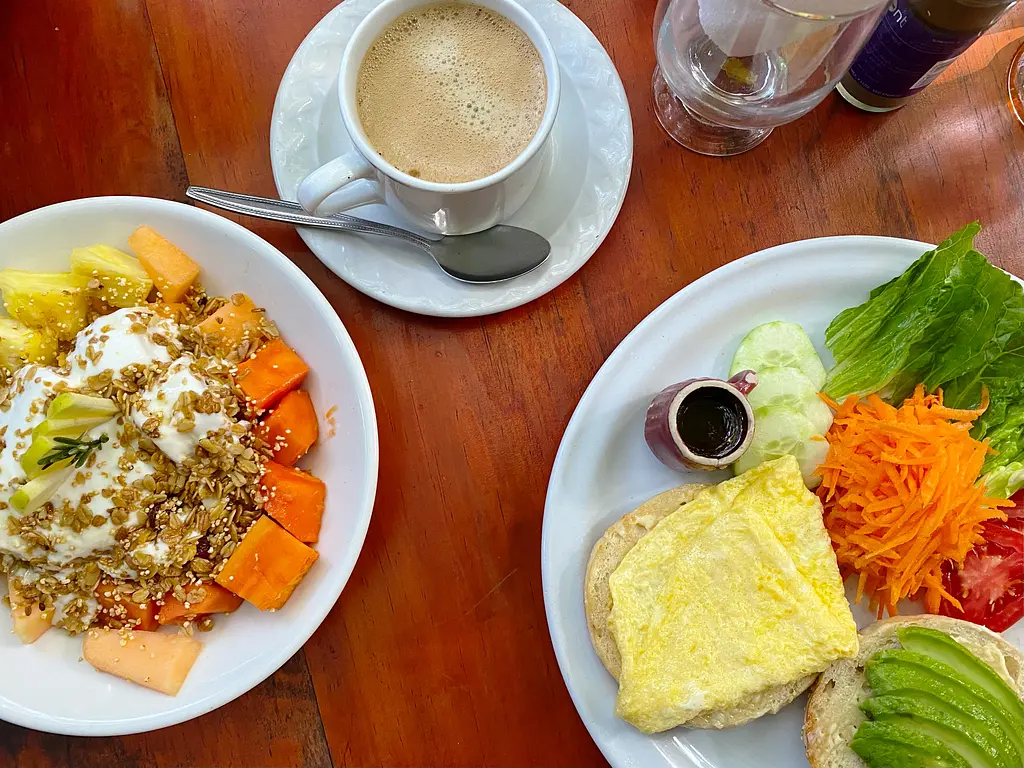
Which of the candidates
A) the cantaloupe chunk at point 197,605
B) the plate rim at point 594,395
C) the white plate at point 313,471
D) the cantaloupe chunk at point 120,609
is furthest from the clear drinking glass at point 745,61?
the cantaloupe chunk at point 120,609

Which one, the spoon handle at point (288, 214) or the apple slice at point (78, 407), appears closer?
the apple slice at point (78, 407)

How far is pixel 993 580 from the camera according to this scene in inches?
60.8

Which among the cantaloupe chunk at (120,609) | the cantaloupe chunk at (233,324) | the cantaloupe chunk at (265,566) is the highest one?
the cantaloupe chunk at (233,324)

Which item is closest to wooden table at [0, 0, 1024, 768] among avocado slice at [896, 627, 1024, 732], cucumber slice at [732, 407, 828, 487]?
cucumber slice at [732, 407, 828, 487]

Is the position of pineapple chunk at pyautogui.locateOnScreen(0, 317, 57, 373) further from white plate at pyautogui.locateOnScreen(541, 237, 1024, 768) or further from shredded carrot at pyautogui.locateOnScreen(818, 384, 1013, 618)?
shredded carrot at pyautogui.locateOnScreen(818, 384, 1013, 618)

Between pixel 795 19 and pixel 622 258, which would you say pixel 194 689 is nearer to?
pixel 622 258

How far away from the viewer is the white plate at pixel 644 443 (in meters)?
1.53

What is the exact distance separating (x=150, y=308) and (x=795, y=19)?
4.37ft

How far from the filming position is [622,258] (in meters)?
1.70

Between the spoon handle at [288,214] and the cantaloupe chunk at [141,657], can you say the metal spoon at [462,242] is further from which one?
the cantaloupe chunk at [141,657]

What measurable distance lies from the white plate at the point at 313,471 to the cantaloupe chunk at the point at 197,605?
0.16ft

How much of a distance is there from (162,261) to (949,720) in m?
1.73

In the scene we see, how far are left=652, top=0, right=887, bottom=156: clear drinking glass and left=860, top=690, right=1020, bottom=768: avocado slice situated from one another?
1135mm

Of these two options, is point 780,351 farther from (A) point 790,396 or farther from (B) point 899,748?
(B) point 899,748
